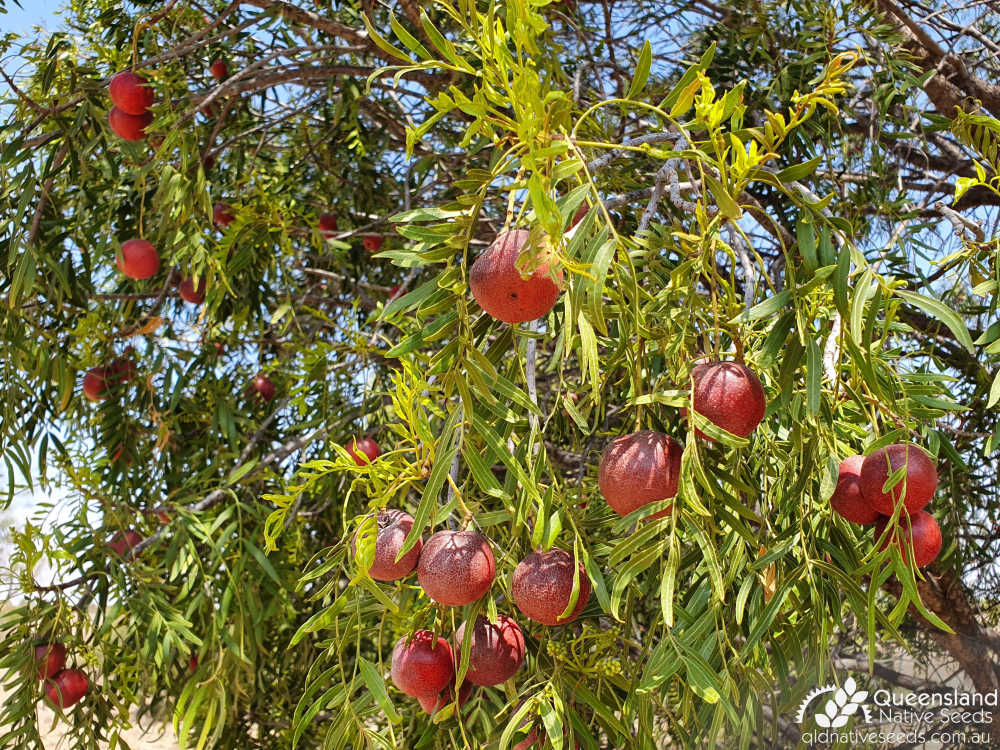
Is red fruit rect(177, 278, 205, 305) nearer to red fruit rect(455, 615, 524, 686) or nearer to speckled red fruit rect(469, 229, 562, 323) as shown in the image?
red fruit rect(455, 615, 524, 686)

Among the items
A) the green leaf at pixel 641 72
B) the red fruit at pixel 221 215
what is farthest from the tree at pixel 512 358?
the red fruit at pixel 221 215

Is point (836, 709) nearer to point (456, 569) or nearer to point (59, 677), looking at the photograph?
point (456, 569)

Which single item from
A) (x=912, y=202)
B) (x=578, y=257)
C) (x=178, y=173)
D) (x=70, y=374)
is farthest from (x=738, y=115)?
(x=70, y=374)

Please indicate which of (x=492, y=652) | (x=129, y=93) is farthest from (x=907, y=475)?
(x=129, y=93)

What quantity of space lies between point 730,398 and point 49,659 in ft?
6.51

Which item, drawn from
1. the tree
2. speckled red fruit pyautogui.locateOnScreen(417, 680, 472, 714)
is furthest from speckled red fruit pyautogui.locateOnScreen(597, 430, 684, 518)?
speckled red fruit pyautogui.locateOnScreen(417, 680, 472, 714)

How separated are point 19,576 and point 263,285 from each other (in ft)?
3.71

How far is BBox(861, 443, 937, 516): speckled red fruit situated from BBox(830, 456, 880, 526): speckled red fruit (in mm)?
25

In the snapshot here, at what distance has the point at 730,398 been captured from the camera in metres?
0.92

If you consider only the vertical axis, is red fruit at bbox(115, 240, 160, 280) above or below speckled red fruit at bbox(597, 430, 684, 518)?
below

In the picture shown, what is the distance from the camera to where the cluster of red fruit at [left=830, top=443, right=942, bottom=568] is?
0.98m

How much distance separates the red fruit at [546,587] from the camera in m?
1.00

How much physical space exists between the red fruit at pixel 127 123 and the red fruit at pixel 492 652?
1.77 metres

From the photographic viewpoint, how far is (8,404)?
7.14 feet
